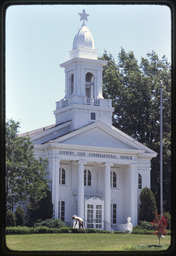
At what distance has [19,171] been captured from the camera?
1437 inches

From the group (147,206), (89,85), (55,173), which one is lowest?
(147,206)

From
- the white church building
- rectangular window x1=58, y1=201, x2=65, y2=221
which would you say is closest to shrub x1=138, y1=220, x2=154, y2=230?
the white church building

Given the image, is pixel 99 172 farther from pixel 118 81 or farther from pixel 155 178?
pixel 118 81

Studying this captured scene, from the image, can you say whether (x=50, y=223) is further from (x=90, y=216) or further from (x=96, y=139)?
(x=96, y=139)

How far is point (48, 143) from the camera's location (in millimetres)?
41219

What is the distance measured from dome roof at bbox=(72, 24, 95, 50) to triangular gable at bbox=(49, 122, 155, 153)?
7856 millimetres

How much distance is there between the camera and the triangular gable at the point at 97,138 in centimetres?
4200

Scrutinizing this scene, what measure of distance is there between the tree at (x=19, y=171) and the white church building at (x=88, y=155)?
362 centimetres

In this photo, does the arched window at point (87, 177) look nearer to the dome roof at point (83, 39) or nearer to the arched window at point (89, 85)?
the arched window at point (89, 85)

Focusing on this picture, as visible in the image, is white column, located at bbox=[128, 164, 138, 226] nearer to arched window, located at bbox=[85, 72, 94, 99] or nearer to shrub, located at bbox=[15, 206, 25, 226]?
arched window, located at bbox=[85, 72, 94, 99]

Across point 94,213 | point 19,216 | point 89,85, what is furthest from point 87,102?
point 19,216

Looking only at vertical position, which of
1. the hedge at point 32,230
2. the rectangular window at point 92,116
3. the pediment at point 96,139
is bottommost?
the hedge at point 32,230

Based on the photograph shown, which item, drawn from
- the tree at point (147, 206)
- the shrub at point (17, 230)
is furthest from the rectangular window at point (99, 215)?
the shrub at point (17, 230)

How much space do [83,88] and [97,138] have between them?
5.22 meters
